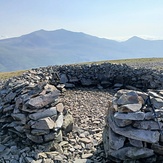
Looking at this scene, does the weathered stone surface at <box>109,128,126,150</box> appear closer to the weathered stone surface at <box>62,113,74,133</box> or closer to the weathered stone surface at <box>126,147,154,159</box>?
the weathered stone surface at <box>126,147,154,159</box>

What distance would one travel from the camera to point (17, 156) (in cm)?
844

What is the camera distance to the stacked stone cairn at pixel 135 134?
283 inches

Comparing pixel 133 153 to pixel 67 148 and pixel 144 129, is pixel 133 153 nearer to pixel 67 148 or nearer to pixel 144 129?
pixel 144 129

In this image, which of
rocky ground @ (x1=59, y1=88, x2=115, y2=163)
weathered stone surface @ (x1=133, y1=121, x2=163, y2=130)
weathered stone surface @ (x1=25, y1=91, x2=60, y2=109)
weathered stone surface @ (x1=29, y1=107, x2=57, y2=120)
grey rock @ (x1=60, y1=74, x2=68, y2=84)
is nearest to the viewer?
weathered stone surface @ (x1=133, y1=121, x2=163, y2=130)

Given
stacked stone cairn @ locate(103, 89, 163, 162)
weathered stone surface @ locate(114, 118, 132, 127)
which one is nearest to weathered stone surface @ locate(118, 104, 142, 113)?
stacked stone cairn @ locate(103, 89, 163, 162)

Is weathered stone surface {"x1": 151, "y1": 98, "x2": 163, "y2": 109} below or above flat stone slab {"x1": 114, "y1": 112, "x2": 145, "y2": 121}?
above

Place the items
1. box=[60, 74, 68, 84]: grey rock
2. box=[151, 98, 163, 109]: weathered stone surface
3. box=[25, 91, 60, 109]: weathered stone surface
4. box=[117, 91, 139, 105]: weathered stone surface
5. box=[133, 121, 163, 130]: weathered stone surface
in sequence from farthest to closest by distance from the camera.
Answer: box=[60, 74, 68, 84]: grey rock → box=[25, 91, 60, 109]: weathered stone surface → box=[117, 91, 139, 105]: weathered stone surface → box=[151, 98, 163, 109]: weathered stone surface → box=[133, 121, 163, 130]: weathered stone surface

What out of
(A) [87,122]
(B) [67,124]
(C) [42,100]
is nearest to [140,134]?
(B) [67,124]

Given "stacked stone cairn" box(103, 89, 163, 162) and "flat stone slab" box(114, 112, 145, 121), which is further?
"flat stone slab" box(114, 112, 145, 121)

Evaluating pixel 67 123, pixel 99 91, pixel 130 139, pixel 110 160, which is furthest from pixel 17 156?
pixel 99 91

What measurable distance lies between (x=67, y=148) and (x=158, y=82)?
34.1ft

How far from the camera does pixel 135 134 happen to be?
7.22 meters

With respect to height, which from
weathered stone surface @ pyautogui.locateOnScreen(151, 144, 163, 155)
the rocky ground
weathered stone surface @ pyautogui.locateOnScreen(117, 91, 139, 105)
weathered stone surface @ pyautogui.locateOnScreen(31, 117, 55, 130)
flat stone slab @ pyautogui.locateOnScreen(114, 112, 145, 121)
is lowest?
the rocky ground

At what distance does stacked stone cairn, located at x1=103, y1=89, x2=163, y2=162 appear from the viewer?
7199mm
